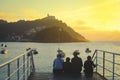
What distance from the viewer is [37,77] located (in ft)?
55.0

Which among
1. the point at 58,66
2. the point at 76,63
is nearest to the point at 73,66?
the point at 76,63

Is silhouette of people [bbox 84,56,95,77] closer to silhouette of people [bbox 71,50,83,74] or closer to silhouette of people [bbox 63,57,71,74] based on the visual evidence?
silhouette of people [bbox 71,50,83,74]

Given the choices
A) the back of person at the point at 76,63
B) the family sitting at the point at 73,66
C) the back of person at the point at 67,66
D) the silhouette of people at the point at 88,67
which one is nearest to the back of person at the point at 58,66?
the family sitting at the point at 73,66

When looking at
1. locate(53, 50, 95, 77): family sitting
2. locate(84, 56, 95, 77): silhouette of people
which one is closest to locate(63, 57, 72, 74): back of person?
locate(53, 50, 95, 77): family sitting

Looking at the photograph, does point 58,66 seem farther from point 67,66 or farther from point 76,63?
point 76,63

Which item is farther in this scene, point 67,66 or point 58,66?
point 67,66

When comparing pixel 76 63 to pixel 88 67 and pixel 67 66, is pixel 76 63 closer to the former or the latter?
pixel 67 66

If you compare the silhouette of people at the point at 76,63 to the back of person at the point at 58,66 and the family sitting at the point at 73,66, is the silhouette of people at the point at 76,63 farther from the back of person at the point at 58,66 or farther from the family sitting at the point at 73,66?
the back of person at the point at 58,66

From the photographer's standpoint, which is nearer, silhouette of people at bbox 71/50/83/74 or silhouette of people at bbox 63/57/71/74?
silhouette of people at bbox 71/50/83/74

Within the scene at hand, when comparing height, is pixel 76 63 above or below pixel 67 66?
above

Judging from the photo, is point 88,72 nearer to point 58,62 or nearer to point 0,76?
point 58,62

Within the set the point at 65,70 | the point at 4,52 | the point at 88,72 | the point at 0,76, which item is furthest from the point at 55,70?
the point at 4,52

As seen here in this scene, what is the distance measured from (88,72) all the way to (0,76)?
953 inches

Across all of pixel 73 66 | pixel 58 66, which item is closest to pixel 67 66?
pixel 73 66
